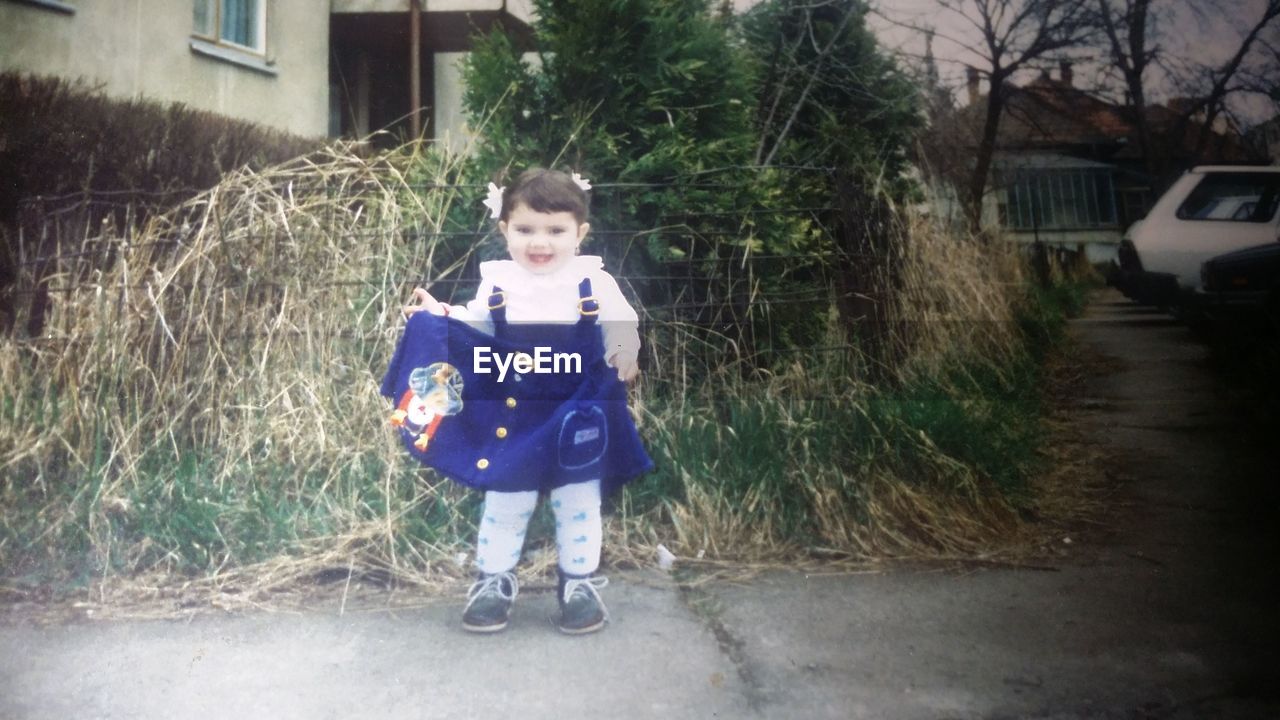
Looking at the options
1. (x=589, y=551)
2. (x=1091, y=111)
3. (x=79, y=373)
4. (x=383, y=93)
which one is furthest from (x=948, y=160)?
(x=79, y=373)

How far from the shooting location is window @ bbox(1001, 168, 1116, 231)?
6.14 ft

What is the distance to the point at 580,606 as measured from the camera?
1.99 metres

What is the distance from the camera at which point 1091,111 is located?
176 cm

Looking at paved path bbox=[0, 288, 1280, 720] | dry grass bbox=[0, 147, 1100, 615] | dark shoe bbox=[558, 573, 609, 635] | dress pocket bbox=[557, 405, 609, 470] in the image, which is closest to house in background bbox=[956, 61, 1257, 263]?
paved path bbox=[0, 288, 1280, 720]

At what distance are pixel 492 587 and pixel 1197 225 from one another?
4.94 feet

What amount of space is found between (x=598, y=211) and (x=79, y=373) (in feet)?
4.94

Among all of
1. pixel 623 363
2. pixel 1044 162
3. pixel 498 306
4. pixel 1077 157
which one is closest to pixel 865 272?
pixel 1044 162

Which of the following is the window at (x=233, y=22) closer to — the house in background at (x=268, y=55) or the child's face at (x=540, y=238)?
the house in background at (x=268, y=55)

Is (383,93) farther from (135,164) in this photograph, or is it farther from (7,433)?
Answer: (7,433)

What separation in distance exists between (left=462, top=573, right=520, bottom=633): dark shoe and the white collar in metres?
0.62

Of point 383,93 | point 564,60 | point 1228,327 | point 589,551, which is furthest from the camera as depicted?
point 383,93

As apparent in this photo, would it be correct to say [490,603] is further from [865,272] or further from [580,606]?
[865,272]

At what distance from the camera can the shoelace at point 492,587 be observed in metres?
2.01

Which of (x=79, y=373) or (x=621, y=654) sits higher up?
(x=79, y=373)
